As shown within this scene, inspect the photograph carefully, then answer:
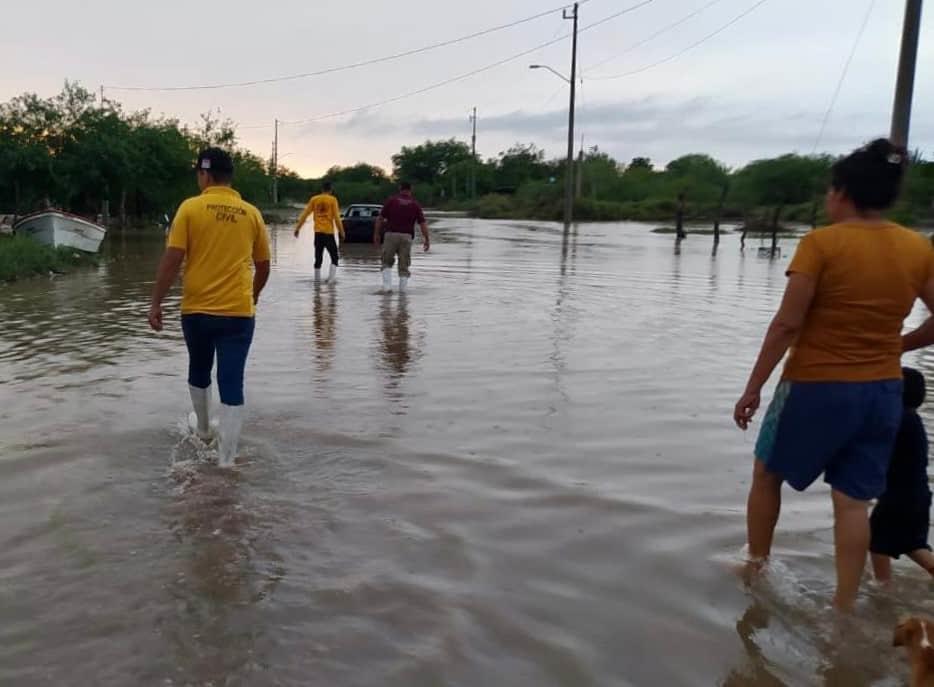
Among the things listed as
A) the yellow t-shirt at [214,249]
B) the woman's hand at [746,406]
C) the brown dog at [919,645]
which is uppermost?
the yellow t-shirt at [214,249]

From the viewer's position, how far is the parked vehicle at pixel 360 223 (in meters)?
30.7

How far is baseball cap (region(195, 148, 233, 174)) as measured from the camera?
530cm

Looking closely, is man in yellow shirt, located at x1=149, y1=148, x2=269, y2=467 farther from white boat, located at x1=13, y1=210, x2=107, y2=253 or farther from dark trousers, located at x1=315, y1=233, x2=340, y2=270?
white boat, located at x1=13, y1=210, x2=107, y2=253

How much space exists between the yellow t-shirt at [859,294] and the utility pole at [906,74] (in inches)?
359

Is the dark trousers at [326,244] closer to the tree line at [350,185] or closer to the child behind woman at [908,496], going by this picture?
the tree line at [350,185]

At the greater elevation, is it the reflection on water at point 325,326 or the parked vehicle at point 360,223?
the parked vehicle at point 360,223

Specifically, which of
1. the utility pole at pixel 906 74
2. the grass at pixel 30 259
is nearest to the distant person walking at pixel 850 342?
the utility pole at pixel 906 74

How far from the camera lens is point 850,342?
11.2 ft

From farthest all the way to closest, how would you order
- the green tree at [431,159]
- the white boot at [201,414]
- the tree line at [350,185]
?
the green tree at [431,159] < the tree line at [350,185] < the white boot at [201,414]

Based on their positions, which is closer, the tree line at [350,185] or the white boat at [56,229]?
the white boat at [56,229]

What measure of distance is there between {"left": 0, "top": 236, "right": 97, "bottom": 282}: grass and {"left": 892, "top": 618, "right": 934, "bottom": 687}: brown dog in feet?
51.7

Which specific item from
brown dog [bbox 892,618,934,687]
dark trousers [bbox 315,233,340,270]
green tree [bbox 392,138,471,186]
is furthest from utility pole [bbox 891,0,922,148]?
green tree [bbox 392,138,471,186]

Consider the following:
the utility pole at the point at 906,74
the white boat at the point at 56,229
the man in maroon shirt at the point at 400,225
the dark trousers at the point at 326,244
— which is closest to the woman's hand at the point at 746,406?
the utility pole at the point at 906,74

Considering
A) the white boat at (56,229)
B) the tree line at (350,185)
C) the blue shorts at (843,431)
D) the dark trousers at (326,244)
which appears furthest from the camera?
the tree line at (350,185)
